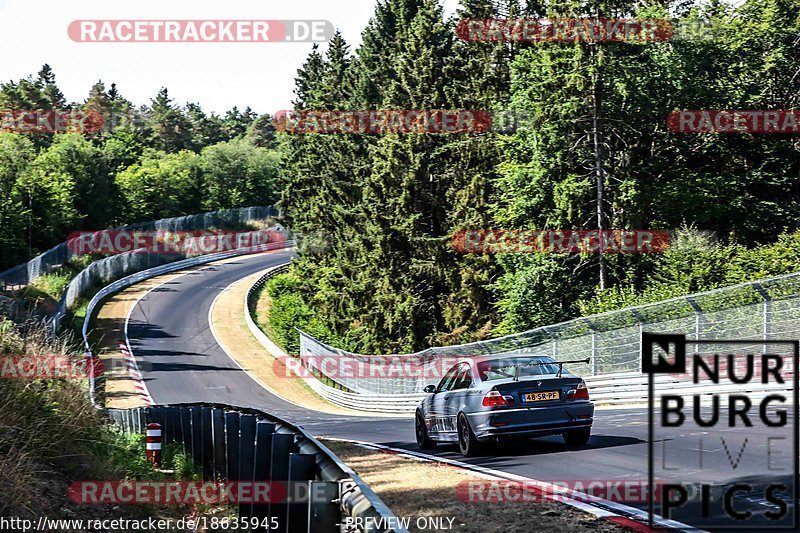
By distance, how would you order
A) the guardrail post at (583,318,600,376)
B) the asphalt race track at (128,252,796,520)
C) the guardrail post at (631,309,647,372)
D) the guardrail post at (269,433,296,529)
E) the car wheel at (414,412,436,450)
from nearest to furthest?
the guardrail post at (269,433,296,529) < the asphalt race track at (128,252,796,520) < the car wheel at (414,412,436,450) < the guardrail post at (631,309,647,372) < the guardrail post at (583,318,600,376)

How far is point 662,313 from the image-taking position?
22.8m

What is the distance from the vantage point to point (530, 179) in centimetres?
4150

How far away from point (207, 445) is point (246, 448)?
9.79 feet

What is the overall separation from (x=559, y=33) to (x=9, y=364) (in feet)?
112

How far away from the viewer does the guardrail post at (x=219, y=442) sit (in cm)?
1134

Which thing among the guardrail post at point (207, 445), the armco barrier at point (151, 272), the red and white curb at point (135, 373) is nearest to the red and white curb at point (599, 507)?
the guardrail post at point (207, 445)

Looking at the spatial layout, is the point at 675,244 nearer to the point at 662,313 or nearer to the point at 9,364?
the point at 662,313

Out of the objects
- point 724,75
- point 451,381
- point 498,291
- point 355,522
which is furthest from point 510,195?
point 355,522

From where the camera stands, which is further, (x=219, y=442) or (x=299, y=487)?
(x=219, y=442)

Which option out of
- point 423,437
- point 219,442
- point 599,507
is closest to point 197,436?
point 219,442

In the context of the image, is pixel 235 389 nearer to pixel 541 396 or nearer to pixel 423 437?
pixel 423 437

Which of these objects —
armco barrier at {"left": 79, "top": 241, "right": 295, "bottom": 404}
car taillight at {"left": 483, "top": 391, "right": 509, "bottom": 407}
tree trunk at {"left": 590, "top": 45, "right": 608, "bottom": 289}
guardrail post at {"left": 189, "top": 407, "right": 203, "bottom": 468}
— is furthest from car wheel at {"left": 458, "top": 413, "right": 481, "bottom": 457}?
armco barrier at {"left": 79, "top": 241, "right": 295, "bottom": 404}

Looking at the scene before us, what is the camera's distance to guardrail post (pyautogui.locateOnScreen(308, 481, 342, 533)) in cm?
616

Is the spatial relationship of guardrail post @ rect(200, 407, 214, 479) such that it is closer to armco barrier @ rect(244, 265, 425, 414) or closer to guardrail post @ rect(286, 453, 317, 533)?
guardrail post @ rect(286, 453, 317, 533)
